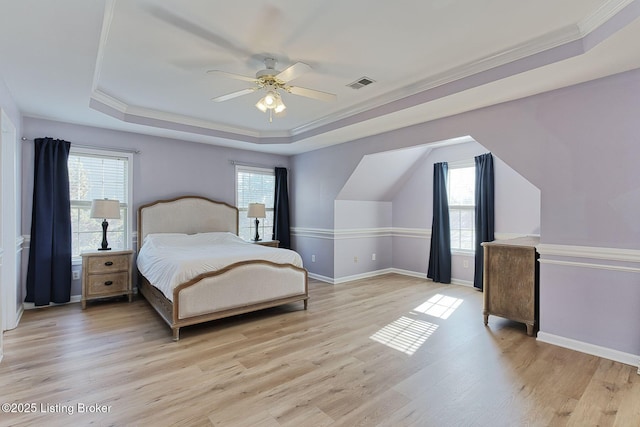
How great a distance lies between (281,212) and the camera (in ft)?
20.2

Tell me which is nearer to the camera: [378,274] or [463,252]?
[463,252]

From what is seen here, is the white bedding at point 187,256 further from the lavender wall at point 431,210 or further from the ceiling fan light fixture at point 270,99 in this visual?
the lavender wall at point 431,210

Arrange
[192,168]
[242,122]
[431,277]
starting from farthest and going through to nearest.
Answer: [431,277] → [192,168] → [242,122]

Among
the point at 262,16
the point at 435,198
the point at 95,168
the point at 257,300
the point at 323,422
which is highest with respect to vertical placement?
the point at 262,16

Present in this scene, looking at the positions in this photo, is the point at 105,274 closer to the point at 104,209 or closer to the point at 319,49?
the point at 104,209

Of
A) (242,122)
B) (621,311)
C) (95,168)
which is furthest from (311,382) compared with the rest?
(95,168)

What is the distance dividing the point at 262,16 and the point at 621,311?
3578mm

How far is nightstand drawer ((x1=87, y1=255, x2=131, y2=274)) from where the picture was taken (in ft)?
13.1

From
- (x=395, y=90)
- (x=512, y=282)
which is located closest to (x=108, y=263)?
(x=395, y=90)

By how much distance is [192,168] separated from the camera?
17.1ft

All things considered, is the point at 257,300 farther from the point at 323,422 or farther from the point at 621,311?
the point at 621,311

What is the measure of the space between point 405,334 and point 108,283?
3.69 m

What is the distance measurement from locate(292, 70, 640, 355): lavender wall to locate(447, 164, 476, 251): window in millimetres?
1956

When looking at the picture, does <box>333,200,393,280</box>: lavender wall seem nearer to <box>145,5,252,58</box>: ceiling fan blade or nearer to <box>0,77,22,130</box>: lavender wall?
<box>145,5,252,58</box>: ceiling fan blade
